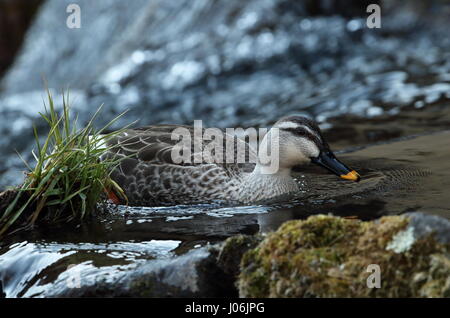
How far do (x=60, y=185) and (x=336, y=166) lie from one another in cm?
282

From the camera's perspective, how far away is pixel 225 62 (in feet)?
49.2

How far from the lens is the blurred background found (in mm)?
12648

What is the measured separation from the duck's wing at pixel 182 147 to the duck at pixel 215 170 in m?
0.01

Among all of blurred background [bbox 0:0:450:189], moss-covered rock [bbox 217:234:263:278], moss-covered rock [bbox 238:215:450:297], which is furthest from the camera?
blurred background [bbox 0:0:450:189]

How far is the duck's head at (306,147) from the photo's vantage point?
7426mm

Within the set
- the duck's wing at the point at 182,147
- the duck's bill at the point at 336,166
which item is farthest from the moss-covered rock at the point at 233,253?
the duck's wing at the point at 182,147

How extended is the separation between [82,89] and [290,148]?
331 inches

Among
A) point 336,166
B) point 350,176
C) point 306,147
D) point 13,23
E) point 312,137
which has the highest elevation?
point 13,23

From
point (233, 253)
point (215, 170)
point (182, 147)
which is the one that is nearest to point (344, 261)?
point (233, 253)

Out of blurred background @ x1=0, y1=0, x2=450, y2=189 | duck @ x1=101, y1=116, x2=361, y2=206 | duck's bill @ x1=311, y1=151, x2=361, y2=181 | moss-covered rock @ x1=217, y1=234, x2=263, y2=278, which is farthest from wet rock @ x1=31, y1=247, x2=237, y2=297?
blurred background @ x1=0, y1=0, x2=450, y2=189

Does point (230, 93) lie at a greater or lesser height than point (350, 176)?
greater

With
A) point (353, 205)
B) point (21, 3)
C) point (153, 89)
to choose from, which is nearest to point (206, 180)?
point (353, 205)

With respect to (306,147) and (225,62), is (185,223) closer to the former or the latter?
(306,147)

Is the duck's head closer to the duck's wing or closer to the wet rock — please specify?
the duck's wing
